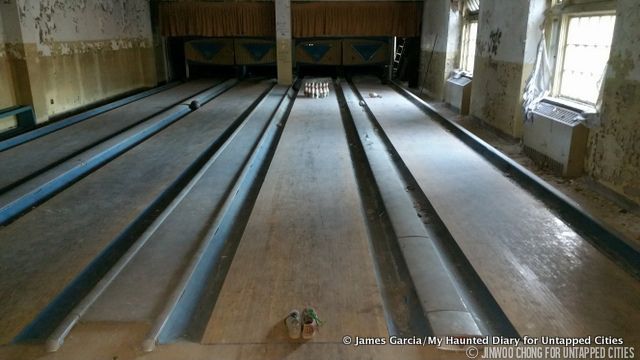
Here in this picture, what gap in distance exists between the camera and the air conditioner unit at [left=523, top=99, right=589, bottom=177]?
368 centimetres

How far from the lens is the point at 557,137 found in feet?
12.9

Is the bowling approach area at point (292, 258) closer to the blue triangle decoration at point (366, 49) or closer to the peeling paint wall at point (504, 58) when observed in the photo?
the peeling paint wall at point (504, 58)

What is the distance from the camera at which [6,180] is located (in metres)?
3.68

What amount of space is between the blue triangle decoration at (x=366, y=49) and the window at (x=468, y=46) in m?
4.50

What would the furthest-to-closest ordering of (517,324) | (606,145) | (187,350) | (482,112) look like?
(482,112) < (606,145) < (517,324) < (187,350)

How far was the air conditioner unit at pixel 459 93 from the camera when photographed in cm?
660

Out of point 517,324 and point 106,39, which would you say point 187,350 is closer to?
point 517,324

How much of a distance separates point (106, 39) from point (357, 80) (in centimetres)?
549

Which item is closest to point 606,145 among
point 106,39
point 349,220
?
point 349,220

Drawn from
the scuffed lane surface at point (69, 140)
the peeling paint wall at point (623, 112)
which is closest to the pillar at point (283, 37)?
the scuffed lane surface at point (69, 140)

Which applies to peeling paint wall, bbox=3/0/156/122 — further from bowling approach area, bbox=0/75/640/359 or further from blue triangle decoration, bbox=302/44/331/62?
blue triangle decoration, bbox=302/44/331/62

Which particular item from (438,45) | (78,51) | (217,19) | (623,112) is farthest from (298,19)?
(623,112)

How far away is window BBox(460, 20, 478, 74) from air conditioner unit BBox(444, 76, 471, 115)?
288 mm

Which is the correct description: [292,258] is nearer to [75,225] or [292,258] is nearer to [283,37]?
[75,225]
